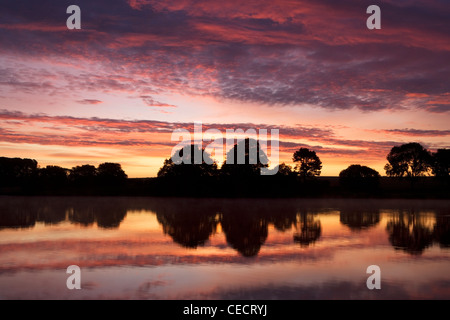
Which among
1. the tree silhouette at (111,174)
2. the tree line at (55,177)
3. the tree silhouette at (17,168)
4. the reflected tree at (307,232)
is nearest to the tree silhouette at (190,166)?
the tree line at (55,177)

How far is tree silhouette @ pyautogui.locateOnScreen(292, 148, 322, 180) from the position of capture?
106m

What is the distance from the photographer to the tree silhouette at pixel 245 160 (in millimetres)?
84312

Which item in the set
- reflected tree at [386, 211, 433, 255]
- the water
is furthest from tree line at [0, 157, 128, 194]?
reflected tree at [386, 211, 433, 255]

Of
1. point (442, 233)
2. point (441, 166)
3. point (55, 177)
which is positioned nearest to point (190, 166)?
point (55, 177)

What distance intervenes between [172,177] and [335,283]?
73.5 meters

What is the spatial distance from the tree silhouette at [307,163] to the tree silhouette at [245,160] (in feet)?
58.9

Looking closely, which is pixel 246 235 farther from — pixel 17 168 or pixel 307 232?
pixel 17 168

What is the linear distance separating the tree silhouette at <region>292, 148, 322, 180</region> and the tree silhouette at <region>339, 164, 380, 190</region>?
699cm

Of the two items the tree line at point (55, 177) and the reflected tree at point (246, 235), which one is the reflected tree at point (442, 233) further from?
the tree line at point (55, 177)

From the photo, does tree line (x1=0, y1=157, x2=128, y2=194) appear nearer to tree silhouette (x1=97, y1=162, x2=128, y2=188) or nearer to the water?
tree silhouette (x1=97, y1=162, x2=128, y2=188)

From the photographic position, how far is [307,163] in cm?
10619

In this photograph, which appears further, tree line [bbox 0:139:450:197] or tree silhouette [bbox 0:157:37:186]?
tree silhouette [bbox 0:157:37:186]
